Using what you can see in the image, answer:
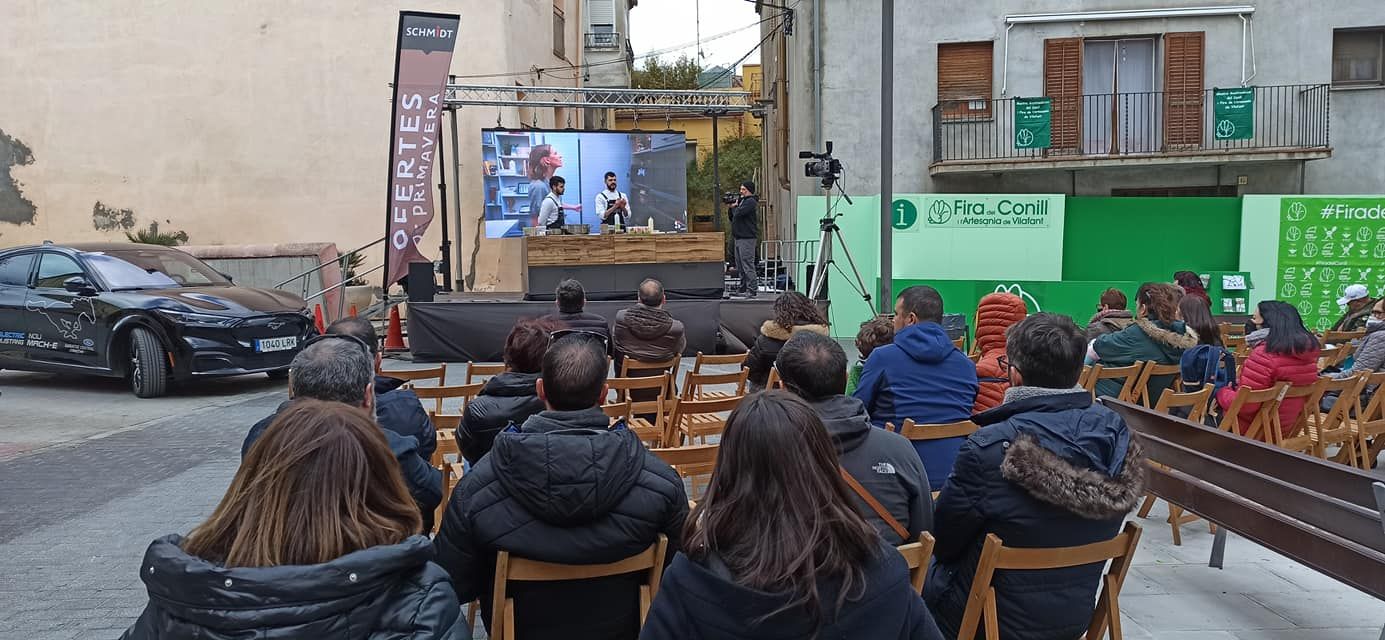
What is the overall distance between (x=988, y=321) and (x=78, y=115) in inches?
784

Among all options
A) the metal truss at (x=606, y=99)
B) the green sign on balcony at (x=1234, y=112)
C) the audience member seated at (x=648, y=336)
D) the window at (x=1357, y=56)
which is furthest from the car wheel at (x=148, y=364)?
the window at (x=1357, y=56)

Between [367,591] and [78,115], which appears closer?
[367,591]

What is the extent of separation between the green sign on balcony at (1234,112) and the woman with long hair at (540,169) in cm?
1060

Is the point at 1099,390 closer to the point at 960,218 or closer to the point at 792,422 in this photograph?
the point at 792,422

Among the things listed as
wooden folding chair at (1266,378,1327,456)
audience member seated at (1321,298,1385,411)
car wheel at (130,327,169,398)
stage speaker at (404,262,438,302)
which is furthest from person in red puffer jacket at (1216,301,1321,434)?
stage speaker at (404,262,438,302)

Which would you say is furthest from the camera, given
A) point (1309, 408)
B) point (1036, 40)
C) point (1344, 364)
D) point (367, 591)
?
point (1036, 40)

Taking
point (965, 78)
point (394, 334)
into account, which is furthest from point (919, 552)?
point (965, 78)

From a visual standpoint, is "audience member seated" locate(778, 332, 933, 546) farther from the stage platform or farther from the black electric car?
the stage platform

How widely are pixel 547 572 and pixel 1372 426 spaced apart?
5.13m

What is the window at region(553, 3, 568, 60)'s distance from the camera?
23797 mm

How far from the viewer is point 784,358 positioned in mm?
3061

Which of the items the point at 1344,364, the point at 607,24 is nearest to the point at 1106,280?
the point at 1344,364

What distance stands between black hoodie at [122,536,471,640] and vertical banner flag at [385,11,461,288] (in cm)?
1180

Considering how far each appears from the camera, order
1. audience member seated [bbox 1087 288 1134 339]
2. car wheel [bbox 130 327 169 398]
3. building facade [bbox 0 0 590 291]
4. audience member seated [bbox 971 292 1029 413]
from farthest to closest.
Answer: building facade [bbox 0 0 590 291] → car wheel [bbox 130 327 169 398] → audience member seated [bbox 1087 288 1134 339] → audience member seated [bbox 971 292 1029 413]
